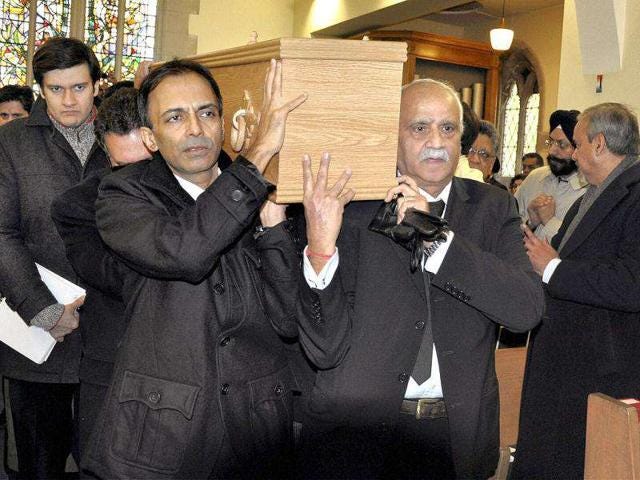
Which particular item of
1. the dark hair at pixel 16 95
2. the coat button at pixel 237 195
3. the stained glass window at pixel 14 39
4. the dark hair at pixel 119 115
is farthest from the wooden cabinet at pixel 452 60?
the coat button at pixel 237 195

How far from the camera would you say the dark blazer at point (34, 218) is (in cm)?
328

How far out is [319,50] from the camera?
6.95 feet

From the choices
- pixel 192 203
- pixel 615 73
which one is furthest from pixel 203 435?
pixel 615 73

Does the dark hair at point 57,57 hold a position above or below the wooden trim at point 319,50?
above

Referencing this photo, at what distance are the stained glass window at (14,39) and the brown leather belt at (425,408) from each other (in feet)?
36.6

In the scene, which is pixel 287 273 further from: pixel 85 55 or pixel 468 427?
pixel 85 55

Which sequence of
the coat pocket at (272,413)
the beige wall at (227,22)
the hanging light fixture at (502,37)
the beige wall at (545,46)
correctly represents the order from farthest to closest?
the beige wall at (545,46) → the beige wall at (227,22) → the hanging light fixture at (502,37) → the coat pocket at (272,413)

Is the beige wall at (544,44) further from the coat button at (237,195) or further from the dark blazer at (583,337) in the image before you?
the coat button at (237,195)

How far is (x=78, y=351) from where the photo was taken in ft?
11.1

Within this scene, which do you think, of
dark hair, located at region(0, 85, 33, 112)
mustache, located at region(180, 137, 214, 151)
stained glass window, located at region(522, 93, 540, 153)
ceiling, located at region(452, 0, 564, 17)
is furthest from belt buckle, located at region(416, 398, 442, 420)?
stained glass window, located at region(522, 93, 540, 153)

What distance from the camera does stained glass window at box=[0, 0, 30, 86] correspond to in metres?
12.2

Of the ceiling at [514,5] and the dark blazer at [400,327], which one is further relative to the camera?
the ceiling at [514,5]

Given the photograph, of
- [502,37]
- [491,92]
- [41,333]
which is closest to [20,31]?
[502,37]

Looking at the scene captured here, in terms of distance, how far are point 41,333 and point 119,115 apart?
3.36 ft
